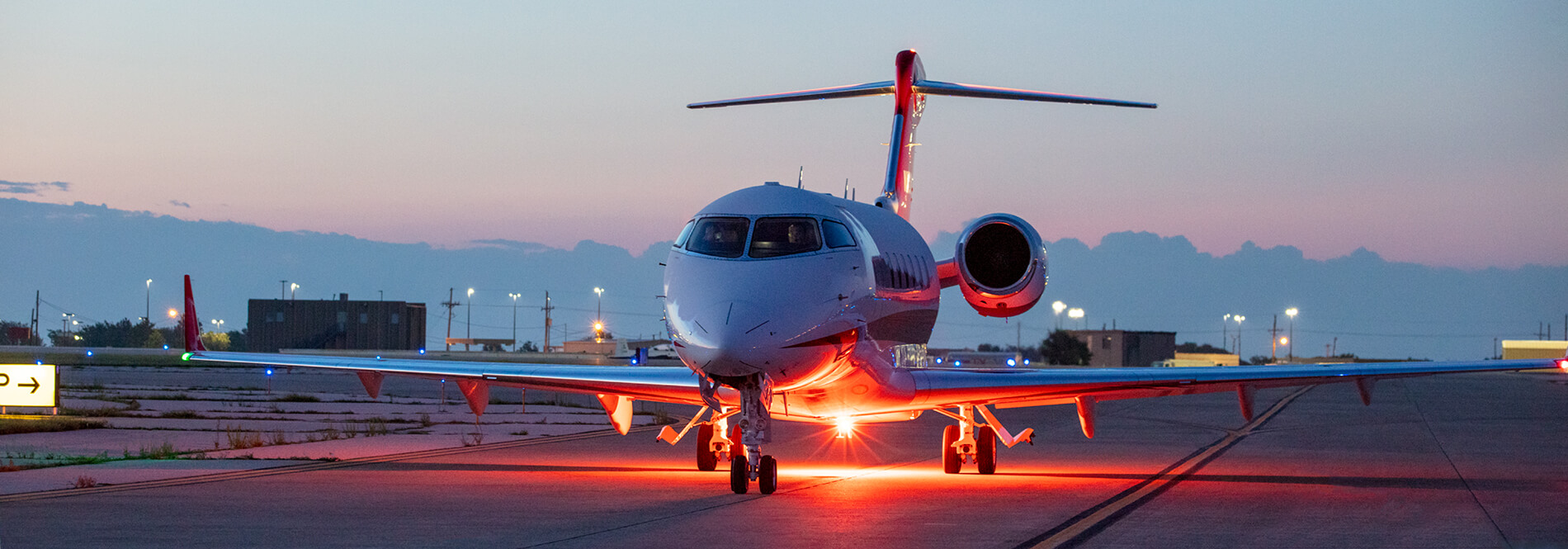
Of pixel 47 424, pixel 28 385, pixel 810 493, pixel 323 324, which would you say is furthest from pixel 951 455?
pixel 323 324

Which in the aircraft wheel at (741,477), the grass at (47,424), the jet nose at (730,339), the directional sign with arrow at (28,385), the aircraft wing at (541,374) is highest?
the jet nose at (730,339)

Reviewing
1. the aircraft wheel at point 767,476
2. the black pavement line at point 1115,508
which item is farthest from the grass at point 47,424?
the black pavement line at point 1115,508

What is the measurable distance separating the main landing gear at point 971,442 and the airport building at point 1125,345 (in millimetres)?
100968

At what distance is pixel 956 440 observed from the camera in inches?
712

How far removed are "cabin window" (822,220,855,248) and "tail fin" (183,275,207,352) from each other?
30.2ft

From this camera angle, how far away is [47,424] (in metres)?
24.7

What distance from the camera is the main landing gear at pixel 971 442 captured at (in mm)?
17875

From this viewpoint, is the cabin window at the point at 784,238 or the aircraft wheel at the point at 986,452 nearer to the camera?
the cabin window at the point at 784,238

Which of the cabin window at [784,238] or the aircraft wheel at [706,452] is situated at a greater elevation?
the cabin window at [784,238]

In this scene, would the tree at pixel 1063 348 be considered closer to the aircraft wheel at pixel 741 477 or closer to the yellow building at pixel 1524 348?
the yellow building at pixel 1524 348

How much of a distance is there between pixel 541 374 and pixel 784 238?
4.44 m

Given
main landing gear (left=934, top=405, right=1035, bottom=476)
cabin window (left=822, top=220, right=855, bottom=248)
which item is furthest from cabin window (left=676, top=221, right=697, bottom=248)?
main landing gear (left=934, top=405, right=1035, bottom=476)

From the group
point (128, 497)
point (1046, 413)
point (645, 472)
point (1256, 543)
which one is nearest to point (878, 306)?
point (645, 472)

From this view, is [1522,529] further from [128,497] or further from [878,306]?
[128,497]
